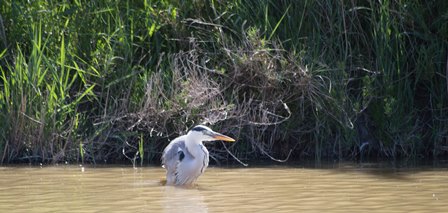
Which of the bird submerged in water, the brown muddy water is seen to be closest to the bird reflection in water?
the brown muddy water

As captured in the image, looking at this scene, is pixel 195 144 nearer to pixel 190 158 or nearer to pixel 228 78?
pixel 190 158

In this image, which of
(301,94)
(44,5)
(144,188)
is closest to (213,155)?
(301,94)

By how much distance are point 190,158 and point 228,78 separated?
149 cm

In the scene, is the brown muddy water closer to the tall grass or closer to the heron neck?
the heron neck

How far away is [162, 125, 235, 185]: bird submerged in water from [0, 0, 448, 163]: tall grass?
850 millimetres

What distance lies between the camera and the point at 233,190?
27.5 ft

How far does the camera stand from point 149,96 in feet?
32.3

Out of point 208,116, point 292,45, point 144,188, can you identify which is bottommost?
point 144,188

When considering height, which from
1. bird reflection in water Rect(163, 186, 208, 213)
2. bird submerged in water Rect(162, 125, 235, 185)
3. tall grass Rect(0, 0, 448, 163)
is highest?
tall grass Rect(0, 0, 448, 163)

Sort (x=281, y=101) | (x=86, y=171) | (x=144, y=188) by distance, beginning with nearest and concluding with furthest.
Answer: (x=144, y=188) → (x=86, y=171) → (x=281, y=101)

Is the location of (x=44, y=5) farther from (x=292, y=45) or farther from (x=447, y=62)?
(x=447, y=62)

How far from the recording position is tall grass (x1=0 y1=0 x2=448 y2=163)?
990 centimetres

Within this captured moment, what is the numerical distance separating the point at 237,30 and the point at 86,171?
221cm

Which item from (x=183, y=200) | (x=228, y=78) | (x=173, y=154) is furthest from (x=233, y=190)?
(x=228, y=78)
